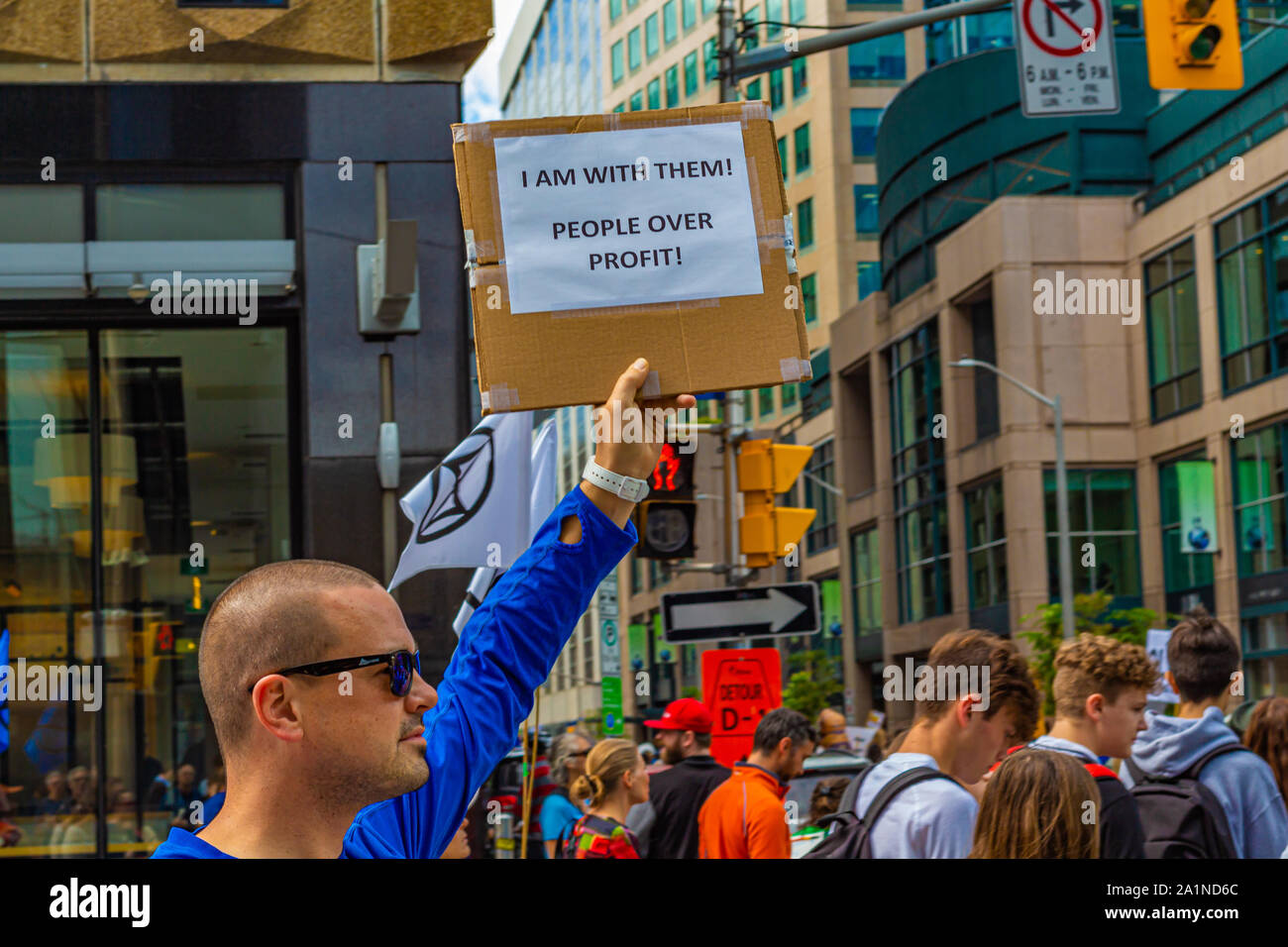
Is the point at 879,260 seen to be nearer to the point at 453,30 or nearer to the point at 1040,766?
the point at 453,30

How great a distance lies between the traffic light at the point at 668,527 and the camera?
12.1 meters

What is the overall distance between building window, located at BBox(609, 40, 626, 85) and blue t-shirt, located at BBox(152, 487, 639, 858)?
32.4m

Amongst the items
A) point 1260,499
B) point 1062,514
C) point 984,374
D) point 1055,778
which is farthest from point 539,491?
point 984,374

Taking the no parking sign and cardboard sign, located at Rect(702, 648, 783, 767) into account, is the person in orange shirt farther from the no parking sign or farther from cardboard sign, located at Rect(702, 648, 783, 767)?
the no parking sign

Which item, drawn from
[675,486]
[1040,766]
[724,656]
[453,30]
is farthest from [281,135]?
[1040,766]

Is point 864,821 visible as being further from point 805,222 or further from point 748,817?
point 805,222

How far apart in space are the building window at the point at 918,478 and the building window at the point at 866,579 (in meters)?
1.71

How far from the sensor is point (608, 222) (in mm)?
2619

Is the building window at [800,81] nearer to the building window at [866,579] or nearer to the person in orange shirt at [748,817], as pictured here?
the building window at [866,579]

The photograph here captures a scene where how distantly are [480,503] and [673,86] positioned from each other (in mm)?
28660

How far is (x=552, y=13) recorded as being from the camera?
41719 mm

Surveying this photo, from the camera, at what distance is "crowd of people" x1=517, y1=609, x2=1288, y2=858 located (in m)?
3.44
